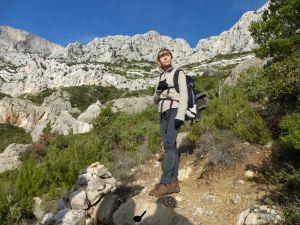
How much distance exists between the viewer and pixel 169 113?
504 centimetres

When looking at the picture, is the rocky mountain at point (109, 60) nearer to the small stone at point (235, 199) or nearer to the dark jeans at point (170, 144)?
the dark jeans at point (170, 144)

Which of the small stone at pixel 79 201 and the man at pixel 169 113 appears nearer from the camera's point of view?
the man at pixel 169 113

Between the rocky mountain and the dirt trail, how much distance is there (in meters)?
69.2

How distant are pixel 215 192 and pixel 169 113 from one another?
1373mm

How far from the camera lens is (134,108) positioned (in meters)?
23.8

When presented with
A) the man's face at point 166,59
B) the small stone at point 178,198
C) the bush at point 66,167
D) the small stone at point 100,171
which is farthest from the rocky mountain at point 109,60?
the small stone at point 178,198

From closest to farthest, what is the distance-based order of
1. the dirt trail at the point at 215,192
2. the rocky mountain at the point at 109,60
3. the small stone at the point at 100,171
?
the dirt trail at the point at 215,192, the small stone at the point at 100,171, the rocky mountain at the point at 109,60

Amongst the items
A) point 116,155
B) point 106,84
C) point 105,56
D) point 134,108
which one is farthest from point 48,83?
point 116,155

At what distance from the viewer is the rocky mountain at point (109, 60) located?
97.1m

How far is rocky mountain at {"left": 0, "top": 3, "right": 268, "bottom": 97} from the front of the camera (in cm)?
9712

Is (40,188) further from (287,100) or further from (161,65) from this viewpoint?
(287,100)

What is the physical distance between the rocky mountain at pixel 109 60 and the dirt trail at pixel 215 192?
227 feet

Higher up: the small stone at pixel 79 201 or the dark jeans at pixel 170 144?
the dark jeans at pixel 170 144

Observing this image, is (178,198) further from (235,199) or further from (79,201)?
(79,201)
